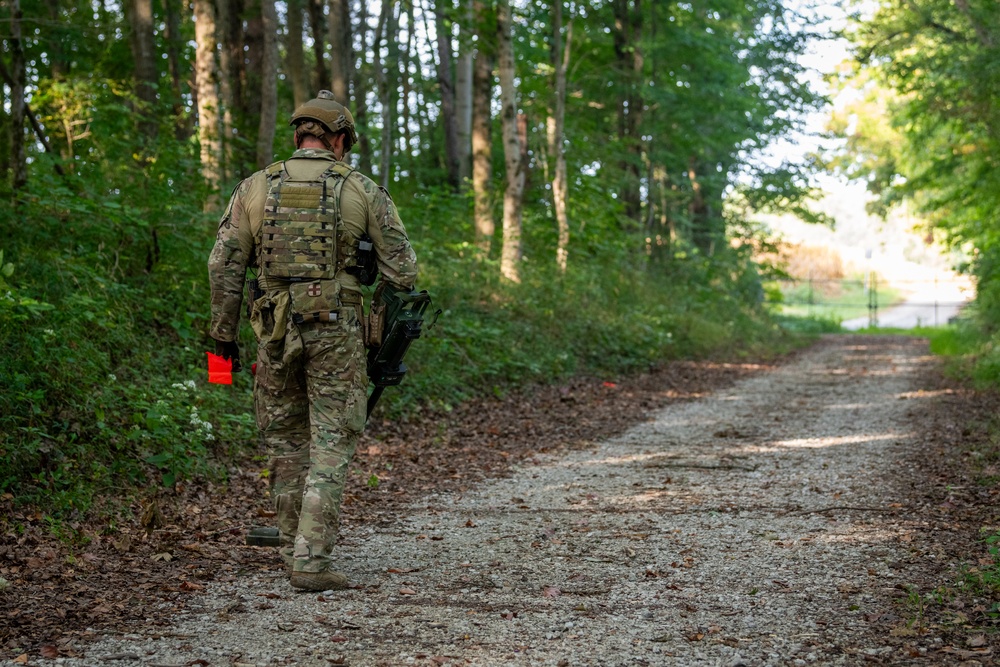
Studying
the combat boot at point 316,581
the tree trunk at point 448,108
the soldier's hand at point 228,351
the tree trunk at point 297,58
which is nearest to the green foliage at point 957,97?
the tree trunk at point 448,108

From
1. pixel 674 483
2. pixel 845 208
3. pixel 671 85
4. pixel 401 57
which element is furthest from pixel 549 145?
pixel 845 208

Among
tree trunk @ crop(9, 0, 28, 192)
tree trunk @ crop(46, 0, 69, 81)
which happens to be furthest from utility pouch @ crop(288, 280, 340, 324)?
tree trunk @ crop(46, 0, 69, 81)

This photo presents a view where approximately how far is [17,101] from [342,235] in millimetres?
5161

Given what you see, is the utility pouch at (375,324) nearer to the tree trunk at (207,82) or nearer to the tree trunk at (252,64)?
the tree trunk at (207,82)

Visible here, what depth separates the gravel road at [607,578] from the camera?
379 centimetres

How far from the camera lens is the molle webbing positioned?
15.5 feet

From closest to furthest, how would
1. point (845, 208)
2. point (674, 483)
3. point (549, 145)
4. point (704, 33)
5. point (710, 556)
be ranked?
point (710, 556), point (674, 483), point (549, 145), point (704, 33), point (845, 208)

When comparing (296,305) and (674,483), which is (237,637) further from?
(674,483)

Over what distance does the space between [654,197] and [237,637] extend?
23.3m

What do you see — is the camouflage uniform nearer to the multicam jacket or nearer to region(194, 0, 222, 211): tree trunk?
the multicam jacket

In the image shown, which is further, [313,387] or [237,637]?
[313,387]

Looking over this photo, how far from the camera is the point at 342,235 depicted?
4805 mm

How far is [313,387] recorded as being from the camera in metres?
4.86

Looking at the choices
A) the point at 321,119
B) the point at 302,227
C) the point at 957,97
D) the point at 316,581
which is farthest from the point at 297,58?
the point at 316,581
